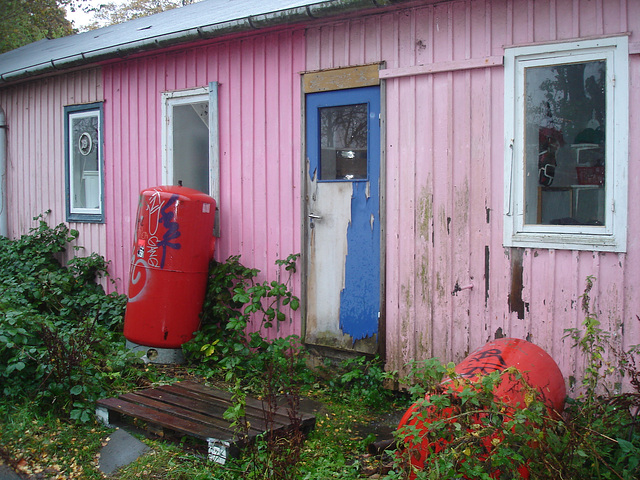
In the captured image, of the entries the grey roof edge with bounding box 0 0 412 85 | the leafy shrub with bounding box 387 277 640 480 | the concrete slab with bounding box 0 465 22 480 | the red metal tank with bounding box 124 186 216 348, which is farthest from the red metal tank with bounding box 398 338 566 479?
the red metal tank with bounding box 124 186 216 348

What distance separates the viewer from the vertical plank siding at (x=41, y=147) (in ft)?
26.0

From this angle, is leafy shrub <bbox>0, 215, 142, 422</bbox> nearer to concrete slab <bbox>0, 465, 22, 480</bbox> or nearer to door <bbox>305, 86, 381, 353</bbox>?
concrete slab <bbox>0, 465, 22, 480</bbox>

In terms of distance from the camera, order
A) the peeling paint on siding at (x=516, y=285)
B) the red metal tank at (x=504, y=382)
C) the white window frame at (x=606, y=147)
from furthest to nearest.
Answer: the peeling paint on siding at (x=516, y=285) → the white window frame at (x=606, y=147) → the red metal tank at (x=504, y=382)

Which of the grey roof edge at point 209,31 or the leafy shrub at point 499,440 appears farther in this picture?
the grey roof edge at point 209,31

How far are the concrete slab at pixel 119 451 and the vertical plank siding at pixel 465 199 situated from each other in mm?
2118

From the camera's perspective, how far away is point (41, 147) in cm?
856

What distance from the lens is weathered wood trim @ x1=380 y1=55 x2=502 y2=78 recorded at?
4.42 metres

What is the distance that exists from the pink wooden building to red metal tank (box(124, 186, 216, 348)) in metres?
0.55

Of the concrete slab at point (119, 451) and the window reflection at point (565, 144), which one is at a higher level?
the window reflection at point (565, 144)

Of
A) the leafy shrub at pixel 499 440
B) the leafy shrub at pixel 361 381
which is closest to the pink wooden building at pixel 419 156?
the leafy shrub at pixel 361 381

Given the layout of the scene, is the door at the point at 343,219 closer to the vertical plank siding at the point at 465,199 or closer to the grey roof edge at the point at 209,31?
the vertical plank siding at the point at 465,199

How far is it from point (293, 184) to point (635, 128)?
2.93 meters

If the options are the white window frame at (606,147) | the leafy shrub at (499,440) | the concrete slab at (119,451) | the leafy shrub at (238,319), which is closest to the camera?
the leafy shrub at (499,440)

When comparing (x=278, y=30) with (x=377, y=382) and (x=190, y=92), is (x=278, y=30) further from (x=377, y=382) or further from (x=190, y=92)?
(x=377, y=382)
